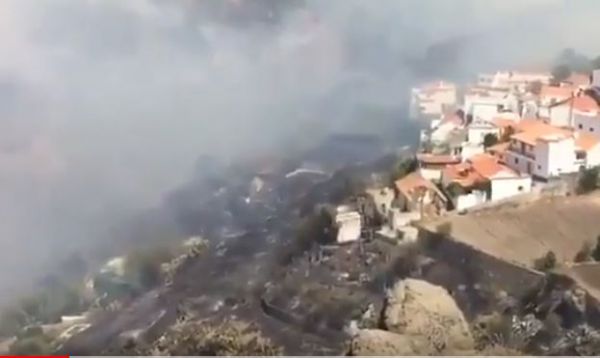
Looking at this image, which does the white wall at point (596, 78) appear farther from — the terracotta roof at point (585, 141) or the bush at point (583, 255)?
the bush at point (583, 255)

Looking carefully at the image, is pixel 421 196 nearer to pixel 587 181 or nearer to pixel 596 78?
pixel 587 181

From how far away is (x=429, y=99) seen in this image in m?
2.70

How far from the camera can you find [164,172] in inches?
106

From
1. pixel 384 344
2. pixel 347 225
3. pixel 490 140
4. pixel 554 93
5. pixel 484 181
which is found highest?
pixel 554 93

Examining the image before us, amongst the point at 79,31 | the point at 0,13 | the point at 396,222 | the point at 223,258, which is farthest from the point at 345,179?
the point at 0,13

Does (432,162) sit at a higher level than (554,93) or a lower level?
lower

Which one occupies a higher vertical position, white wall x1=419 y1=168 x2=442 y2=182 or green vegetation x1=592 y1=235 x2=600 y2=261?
white wall x1=419 y1=168 x2=442 y2=182

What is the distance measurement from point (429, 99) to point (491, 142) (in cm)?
20

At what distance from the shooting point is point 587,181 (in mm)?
2666

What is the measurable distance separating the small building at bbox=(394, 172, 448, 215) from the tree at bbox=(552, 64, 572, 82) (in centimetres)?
43

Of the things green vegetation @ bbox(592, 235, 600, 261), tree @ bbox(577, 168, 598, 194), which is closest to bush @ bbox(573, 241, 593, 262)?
green vegetation @ bbox(592, 235, 600, 261)

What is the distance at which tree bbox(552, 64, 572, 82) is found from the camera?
2.69 metres

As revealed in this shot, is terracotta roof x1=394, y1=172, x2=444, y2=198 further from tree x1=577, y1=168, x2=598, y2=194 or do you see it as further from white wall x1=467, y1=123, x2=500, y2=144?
tree x1=577, y1=168, x2=598, y2=194

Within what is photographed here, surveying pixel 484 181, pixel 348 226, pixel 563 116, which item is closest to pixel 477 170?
pixel 484 181
